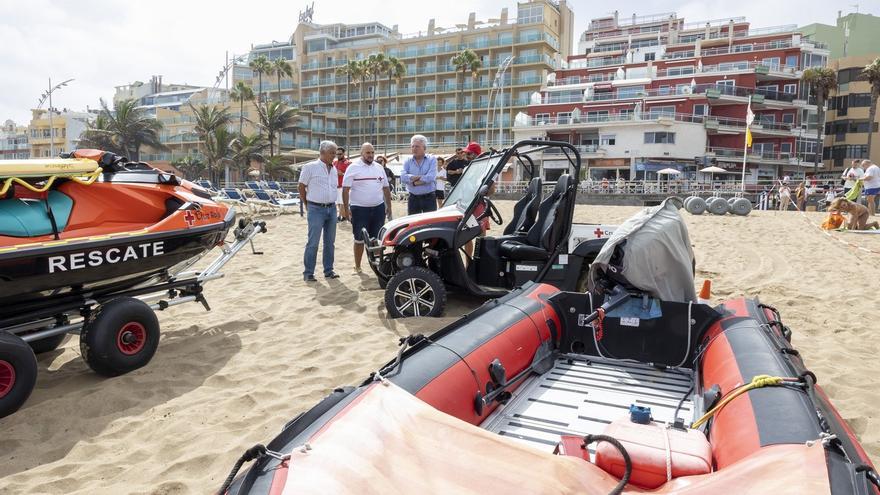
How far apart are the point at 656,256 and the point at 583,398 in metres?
1.07

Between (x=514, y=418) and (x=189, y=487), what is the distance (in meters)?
1.64

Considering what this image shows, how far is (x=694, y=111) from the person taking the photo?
140 feet

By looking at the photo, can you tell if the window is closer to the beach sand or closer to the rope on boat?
the beach sand

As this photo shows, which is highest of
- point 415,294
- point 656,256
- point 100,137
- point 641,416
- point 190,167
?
point 100,137

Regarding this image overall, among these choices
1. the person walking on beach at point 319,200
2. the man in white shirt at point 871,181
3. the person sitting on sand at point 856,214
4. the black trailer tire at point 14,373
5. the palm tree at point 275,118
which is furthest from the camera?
the palm tree at point 275,118

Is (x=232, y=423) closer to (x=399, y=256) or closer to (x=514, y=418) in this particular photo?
(x=514, y=418)

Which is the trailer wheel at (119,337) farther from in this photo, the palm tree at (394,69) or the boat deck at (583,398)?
the palm tree at (394,69)

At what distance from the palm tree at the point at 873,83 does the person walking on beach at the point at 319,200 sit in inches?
2050

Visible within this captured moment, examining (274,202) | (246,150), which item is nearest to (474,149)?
(274,202)

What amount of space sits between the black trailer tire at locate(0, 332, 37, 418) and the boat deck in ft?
9.17

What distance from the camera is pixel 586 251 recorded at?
18.3 feet

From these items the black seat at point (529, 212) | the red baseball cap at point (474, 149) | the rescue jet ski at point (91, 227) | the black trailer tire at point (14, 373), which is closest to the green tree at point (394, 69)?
the red baseball cap at point (474, 149)

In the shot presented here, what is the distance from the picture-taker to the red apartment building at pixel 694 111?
137ft

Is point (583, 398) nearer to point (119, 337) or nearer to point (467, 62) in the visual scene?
point (119, 337)
